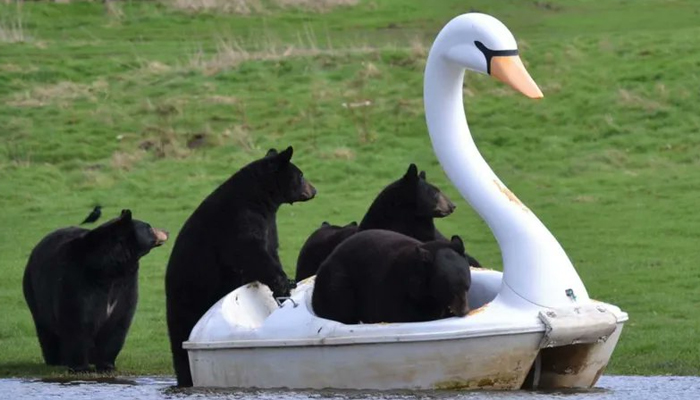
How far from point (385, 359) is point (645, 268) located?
381 inches

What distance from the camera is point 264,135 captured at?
3158 centimetres

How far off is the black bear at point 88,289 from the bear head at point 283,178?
215 cm

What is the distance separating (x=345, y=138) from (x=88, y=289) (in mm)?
15583

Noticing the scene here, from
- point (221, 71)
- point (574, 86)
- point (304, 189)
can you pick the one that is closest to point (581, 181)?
point (574, 86)

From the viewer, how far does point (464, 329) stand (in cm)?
1089

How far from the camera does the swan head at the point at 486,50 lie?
1145 cm

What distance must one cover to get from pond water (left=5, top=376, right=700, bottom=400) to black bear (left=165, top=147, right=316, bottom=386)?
526 mm

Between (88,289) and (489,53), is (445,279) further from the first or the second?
(88,289)

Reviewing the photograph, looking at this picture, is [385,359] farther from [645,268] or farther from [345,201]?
[345,201]

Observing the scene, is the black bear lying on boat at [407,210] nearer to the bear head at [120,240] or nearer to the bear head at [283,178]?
the bear head at [283,178]

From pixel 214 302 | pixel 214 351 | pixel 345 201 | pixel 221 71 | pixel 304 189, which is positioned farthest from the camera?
pixel 221 71

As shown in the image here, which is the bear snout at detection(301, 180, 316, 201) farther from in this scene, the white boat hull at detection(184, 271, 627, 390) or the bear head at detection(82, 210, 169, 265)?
the white boat hull at detection(184, 271, 627, 390)

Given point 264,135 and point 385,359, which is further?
point 264,135

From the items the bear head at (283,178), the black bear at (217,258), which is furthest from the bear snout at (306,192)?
the black bear at (217,258)
